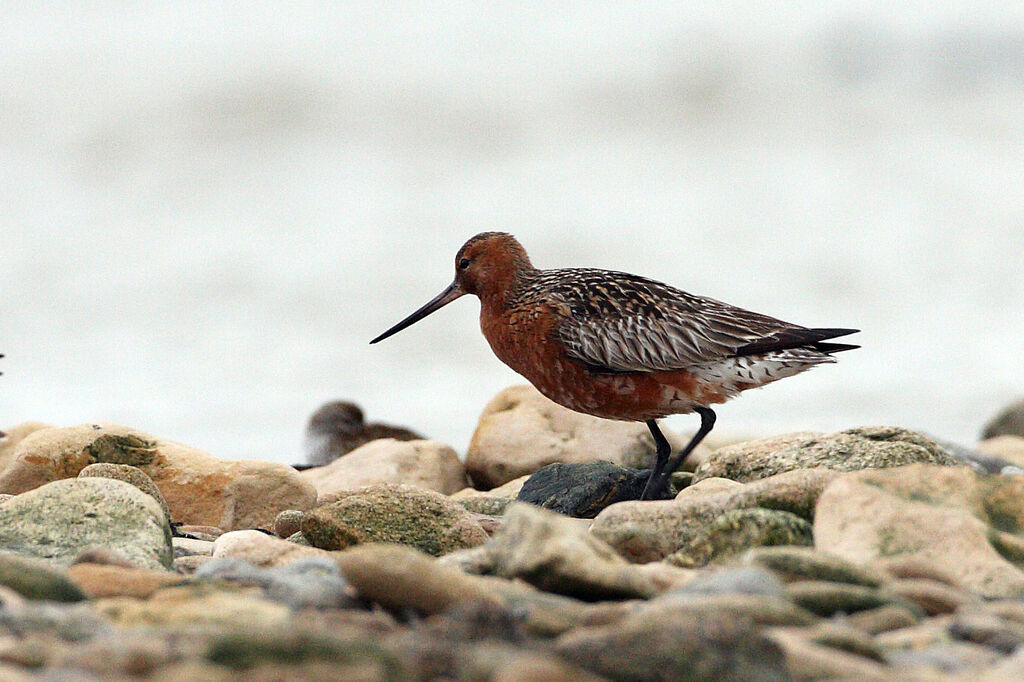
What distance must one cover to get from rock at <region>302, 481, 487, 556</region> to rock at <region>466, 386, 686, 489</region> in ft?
11.5

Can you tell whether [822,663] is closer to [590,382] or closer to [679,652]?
[679,652]

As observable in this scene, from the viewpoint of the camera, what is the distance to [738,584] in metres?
4.48

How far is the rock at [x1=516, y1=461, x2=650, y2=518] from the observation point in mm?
9109

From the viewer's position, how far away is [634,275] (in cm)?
1011

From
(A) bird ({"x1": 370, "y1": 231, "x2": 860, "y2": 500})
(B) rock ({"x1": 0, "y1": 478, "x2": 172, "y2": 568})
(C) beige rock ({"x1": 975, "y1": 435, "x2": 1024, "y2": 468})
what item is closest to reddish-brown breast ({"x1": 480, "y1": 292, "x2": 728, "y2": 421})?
(A) bird ({"x1": 370, "y1": 231, "x2": 860, "y2": 500})

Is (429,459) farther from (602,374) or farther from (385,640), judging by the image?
(385,640)

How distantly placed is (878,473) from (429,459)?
20.1ft

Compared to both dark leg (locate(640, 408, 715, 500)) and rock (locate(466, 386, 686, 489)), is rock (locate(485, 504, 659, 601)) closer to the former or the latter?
dark leg (locate(640, 408, 715, 500))

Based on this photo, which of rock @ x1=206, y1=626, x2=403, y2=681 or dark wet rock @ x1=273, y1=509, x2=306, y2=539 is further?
dark wet rock @ x1=273, y1=509, x2=306, y2=539

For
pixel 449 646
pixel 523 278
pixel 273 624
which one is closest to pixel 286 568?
pixel 273 624

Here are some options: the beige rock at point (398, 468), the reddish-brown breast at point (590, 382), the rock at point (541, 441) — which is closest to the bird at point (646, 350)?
the reddish-brown breast at point (590, 382)

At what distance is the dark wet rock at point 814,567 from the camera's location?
479 centimetres

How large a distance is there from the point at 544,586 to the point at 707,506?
2189 mm

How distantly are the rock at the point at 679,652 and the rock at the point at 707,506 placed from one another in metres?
2.54
